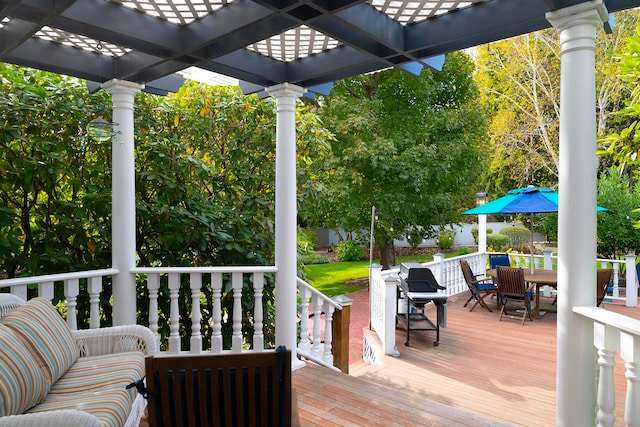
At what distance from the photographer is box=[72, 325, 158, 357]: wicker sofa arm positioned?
112 inches

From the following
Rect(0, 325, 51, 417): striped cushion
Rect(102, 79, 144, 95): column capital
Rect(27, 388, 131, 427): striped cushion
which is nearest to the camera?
Rect(0, 325, 51, 417): striped cushion

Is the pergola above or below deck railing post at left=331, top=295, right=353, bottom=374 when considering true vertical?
above

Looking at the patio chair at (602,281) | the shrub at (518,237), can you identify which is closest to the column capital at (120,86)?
the patio chair at (602,281)

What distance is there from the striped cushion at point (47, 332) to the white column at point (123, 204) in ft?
3.05

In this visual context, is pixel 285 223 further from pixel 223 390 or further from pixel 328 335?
pixel 223 390

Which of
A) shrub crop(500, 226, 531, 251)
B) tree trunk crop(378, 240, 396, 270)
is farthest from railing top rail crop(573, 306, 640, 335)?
shrub crop(500, 226, 531, 251)

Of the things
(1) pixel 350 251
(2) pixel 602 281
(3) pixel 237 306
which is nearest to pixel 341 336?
(3) pixel 237 306

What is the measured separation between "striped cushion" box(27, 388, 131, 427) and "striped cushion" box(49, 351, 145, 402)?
56mm

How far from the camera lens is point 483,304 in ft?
24.3

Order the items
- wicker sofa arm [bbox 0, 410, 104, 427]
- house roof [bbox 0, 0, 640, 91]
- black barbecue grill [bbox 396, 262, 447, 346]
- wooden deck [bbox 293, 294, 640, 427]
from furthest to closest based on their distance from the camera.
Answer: black barbecue grill [bbox 396, 262, 447, 346] < wooden deck [bbox 293, 294, 640, 427] < house roof [bbox 0, 0, 640, 91] < wicker sofa arm [bbox 0, 410, 104, 427]

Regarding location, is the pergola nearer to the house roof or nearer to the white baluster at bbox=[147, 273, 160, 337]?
the house roof

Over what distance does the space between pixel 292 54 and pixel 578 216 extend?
243 cm

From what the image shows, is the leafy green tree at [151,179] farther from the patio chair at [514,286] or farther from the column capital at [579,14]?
the patio chair at [514,286]

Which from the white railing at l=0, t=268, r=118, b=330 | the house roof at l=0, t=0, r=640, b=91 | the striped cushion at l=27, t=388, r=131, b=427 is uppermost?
the house roof at l=0, t=0, r=640, b=91
